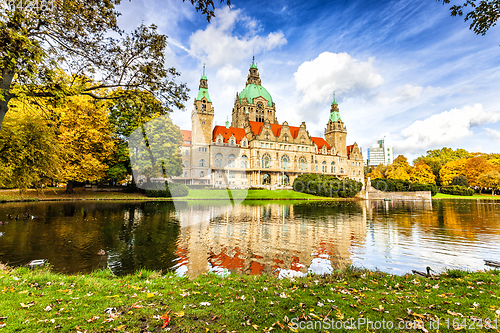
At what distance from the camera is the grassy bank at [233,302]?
12.4ft

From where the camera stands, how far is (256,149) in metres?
62.7

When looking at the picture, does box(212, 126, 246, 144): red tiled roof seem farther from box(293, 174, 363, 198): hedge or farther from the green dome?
box(293, 174, 363, 198): hedge

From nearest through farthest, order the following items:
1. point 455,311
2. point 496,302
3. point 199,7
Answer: point 455,311 → point 496,302 → point 199,7

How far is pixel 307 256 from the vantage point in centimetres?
961

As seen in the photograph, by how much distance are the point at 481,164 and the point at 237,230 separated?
270 feet

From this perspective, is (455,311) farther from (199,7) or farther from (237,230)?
(237,230)

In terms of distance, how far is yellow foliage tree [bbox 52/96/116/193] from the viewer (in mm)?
27516

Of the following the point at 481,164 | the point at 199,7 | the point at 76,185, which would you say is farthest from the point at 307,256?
the point at 481,164

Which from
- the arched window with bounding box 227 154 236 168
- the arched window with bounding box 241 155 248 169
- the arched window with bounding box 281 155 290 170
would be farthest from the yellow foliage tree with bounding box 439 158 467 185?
the arched window with bounding box 227 154 236 168

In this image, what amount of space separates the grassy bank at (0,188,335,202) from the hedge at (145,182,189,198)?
3.56 feet

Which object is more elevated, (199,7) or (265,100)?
(265,100)

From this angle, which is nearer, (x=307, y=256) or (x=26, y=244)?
(x=307, y=256)

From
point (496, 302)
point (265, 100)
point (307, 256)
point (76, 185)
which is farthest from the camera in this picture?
point (265, 100)

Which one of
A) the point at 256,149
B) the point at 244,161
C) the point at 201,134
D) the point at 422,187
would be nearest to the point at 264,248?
the point at 201,134
